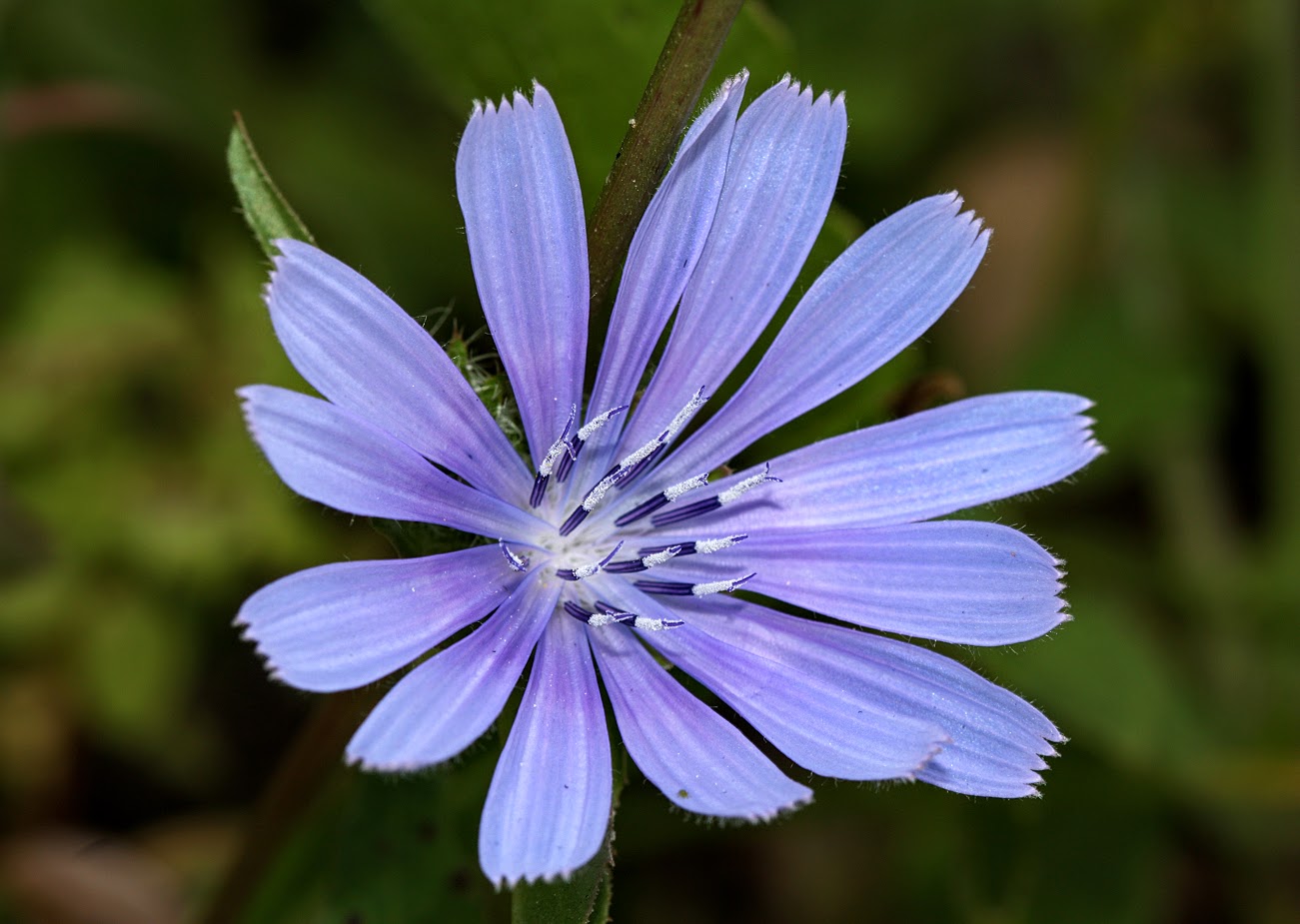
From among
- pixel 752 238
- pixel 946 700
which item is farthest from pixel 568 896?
pixel 752 238

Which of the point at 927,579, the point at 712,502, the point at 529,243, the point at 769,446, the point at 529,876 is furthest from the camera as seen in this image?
the point at 769,446

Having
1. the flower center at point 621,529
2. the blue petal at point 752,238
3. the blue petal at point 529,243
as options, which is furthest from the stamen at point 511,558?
the blue petal at point 752,238

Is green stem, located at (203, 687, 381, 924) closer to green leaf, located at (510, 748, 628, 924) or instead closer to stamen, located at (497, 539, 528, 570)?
stamen, located at (497, 539, 528, 570)

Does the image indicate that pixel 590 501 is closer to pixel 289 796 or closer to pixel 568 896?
pixel 568 896

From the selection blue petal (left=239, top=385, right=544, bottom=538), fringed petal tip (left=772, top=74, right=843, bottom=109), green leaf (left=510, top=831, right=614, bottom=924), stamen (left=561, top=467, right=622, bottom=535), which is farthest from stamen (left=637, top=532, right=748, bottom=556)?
fringed petal tip (left=772, top=74, right=843, bottom=109)

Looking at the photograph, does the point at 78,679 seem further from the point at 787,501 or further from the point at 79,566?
the point at 787,501

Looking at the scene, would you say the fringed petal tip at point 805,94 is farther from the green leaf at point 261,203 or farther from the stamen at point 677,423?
the green leaf at point 261,203

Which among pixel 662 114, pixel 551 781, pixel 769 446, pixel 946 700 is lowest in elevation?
pixel 551 781

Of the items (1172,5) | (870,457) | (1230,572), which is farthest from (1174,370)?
(870,457)
